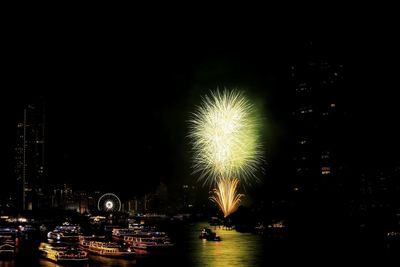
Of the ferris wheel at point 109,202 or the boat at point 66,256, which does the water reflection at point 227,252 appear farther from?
the ferris wheel at point 109,202

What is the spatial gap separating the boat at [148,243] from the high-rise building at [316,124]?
42.4 meters

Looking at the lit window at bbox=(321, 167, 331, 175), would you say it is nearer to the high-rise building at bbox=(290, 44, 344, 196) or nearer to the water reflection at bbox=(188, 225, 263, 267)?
the high-rise building at bbox=(290, 44, 344, 196)

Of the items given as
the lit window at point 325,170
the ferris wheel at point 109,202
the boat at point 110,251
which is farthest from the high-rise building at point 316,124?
the boat at point 110,251

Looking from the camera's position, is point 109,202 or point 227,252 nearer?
point 227,252

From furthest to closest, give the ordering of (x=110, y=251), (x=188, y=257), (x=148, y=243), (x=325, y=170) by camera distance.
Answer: (x=325, y=170), (x=148, y=243), (x=188, y=257), (x=110, y=251)

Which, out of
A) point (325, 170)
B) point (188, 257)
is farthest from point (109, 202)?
point (188, 257)

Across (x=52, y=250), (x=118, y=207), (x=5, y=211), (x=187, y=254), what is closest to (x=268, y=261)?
(x=187, y=254)

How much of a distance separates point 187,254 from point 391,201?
4312 cm

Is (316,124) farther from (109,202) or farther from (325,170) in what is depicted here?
(109,202)

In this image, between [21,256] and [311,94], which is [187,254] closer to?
[21,256]

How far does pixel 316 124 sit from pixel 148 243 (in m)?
57.2

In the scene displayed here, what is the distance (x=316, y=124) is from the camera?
97.6 m

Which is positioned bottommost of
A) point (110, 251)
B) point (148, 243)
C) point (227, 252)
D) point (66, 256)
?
point (227, 252)

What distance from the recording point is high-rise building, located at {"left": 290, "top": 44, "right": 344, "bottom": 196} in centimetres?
8969
